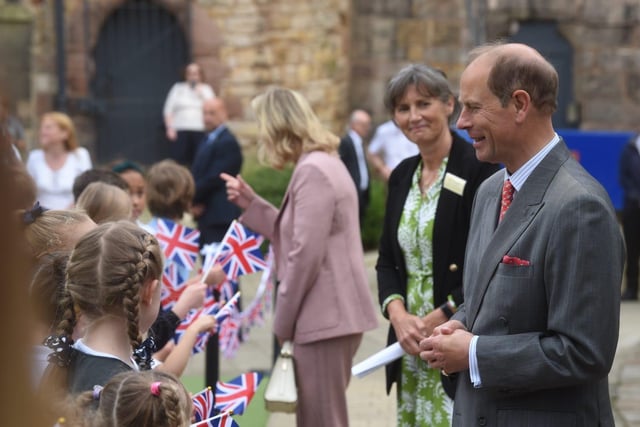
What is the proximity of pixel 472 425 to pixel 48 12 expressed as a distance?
14137 mm

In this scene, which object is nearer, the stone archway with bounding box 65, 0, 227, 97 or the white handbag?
the white handbag

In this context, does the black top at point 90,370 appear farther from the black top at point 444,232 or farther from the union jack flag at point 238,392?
the black top at point 444,232

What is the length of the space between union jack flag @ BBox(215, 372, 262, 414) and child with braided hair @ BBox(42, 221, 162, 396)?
2.26 feet

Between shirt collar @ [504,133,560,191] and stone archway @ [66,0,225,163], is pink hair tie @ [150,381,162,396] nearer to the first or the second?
shirt collar @ [504,133,560,191]

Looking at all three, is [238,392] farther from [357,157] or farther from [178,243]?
[357,157]

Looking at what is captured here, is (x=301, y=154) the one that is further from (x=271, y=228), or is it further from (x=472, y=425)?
(x=472, y=425)

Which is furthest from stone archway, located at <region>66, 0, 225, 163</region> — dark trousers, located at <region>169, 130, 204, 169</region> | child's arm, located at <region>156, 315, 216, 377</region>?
child's arm, located at <region>156, 315, 216, 377</region>

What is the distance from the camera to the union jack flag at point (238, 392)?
3334 mm

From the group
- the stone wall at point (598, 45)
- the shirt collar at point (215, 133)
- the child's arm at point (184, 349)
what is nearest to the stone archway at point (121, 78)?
the stone wall at point (598, 45)

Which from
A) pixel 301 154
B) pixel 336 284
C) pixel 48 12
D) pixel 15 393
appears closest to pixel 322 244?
pixel 336 284

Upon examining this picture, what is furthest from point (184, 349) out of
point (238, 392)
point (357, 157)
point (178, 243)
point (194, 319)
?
point (357, 157)

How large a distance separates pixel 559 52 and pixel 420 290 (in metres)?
16.4

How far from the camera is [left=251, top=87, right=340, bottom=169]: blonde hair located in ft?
14.9

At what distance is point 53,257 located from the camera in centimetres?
298
